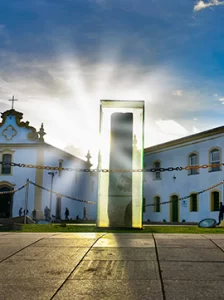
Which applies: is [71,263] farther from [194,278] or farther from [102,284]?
[194,278]

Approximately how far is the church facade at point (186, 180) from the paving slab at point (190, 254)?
22.1 m

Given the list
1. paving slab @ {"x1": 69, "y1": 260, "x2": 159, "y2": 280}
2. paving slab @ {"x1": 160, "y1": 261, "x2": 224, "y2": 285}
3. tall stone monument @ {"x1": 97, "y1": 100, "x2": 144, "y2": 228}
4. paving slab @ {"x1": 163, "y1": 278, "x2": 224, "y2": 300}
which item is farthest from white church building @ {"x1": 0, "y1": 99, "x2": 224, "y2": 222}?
paving slab @ {"x1": 163, "y1": 278, "x2": 224, "y2": 300}

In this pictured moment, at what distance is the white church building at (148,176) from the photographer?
30.0 metres

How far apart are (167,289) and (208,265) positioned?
1.34 meters

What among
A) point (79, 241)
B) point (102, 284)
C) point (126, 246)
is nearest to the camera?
point (102, 284)

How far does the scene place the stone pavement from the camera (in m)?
4.85

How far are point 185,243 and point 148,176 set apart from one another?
29375 mm

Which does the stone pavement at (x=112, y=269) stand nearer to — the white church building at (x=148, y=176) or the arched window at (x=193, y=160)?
the white church building at (x=148, y=176)

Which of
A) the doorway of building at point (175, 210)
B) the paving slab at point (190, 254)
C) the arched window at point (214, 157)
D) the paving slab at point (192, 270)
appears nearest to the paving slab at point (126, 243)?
the paving slab at point (190, 254)

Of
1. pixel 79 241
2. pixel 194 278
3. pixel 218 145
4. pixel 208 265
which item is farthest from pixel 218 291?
pixel 218 145

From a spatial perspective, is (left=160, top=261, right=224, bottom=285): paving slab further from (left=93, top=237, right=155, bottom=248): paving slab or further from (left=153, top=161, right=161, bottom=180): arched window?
(left=153, top=161, right=161, bottom=180): arched window

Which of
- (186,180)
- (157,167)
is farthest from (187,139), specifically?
(157,167)

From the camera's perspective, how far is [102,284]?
517 cm

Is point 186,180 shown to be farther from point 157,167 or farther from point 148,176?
point 148,176
